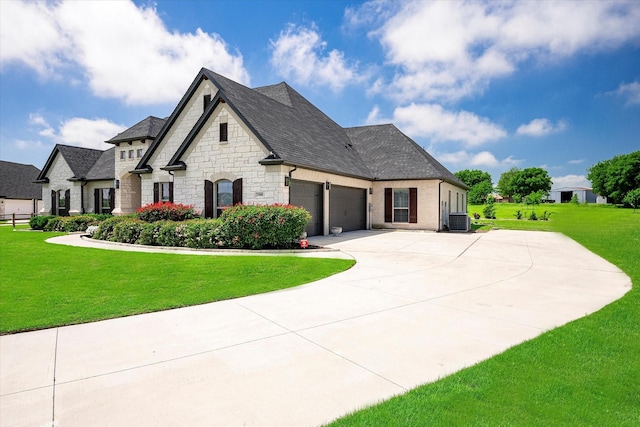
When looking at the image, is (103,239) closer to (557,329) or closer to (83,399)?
(83,399)

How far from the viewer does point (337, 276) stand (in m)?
8.22

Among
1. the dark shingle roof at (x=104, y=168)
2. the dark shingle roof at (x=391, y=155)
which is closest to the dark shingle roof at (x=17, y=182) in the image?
the dark shingle roof at (x=104, y=168)

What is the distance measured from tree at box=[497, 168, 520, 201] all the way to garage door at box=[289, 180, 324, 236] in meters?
99.6

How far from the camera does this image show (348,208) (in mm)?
21078

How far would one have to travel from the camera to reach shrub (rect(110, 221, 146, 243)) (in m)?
14.9

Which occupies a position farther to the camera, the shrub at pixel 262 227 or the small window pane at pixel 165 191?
the small window pane at pixel 165 191

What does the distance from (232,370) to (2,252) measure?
13.4 metres

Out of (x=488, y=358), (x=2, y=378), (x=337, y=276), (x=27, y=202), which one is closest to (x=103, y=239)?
(x=337, y=276)

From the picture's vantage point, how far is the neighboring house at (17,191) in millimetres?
41156

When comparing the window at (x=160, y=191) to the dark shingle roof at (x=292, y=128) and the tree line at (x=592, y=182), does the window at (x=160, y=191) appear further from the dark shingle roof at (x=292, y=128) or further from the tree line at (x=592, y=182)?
the tree line at (x=592, y=182)

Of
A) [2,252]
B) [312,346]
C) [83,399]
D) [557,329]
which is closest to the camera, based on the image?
[83,399]

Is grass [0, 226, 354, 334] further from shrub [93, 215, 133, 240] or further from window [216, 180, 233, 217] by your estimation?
window [216, 180, 233, 217]

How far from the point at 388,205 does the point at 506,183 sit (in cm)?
10088

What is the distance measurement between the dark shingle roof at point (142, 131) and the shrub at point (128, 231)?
35.2ft
